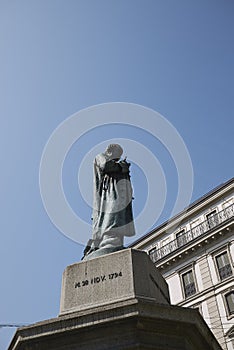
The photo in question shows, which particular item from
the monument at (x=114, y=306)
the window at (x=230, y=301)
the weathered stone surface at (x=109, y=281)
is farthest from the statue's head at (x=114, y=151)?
the window at (x=230, y=301)

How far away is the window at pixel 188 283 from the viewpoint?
30.8 meters

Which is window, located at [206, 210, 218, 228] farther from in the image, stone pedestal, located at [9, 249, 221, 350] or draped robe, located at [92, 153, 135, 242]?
stone pedestal, located at [9, 249, 221, 350]

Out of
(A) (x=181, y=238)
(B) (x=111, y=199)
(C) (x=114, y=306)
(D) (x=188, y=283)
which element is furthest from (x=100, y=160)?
(A) (x=181, y=238)

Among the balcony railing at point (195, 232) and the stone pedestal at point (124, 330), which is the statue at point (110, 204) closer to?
the stone pedestal at point (124, 330)

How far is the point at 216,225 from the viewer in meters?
31.6

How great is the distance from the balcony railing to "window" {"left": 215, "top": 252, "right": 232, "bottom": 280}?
2.49 metres

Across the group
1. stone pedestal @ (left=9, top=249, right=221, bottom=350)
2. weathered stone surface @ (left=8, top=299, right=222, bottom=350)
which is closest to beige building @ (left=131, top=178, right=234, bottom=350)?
stone pedestal @ (left=9, top=249, right=221, bottom=350)

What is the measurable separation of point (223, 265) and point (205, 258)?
180 centimetres

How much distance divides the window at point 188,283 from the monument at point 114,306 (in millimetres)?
24784

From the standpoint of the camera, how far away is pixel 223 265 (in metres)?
29.5

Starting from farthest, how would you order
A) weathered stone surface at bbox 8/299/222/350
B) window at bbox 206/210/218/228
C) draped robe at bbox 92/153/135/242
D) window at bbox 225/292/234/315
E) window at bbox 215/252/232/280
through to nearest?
window at bbox 206/210/218/228
window at bbox 215/252/232/280
window at bbox 225/292/234/315
draped robe at bbox 92/153/135/242
weathered stone surface at bbox 8/299/222/350

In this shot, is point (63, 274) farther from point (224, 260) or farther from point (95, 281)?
point (224, 260)

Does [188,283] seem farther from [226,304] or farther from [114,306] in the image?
[114,306]

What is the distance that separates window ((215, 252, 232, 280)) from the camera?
29.0m
